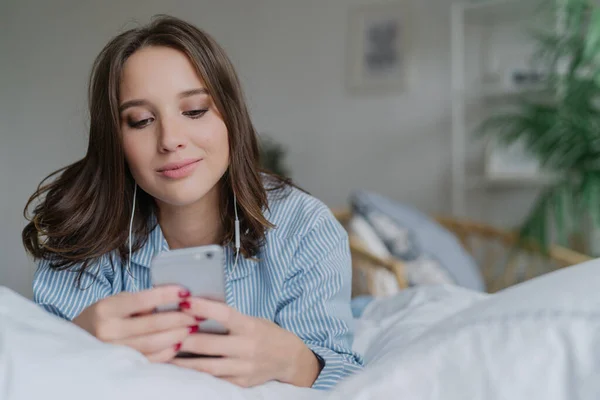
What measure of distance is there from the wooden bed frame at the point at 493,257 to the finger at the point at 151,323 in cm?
140

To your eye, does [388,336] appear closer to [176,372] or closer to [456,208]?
[176,372]

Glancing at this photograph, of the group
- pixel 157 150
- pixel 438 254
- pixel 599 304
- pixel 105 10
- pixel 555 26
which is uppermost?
pixel 105 10

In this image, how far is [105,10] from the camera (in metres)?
4.64

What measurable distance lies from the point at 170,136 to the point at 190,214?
20 cm

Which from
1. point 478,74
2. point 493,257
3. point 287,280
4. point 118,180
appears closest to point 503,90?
point 478,74

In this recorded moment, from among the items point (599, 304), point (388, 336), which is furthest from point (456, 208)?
point (599, 304)

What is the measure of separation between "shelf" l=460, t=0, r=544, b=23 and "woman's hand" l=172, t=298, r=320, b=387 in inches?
94.4

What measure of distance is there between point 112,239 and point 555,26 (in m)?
2.28

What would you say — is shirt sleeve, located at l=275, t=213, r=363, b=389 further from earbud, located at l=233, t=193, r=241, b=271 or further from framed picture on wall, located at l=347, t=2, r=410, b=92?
framed picture on wall, located at l=347, t=2, r=410, b=92

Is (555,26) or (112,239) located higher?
(555,26)

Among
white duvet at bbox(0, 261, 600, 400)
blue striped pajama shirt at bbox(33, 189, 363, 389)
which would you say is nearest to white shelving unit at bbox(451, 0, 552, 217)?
blue striped pajama shirt at bbox(33, 189, 363, 389)

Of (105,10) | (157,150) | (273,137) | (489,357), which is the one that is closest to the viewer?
(489,357)

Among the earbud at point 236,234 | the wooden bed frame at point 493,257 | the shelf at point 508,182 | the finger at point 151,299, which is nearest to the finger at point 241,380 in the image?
the finger at point 151,299

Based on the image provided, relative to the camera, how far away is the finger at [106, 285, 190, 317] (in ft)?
2.14
